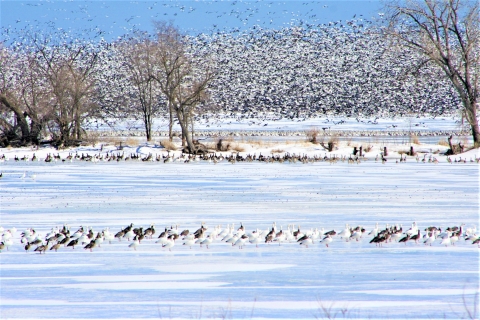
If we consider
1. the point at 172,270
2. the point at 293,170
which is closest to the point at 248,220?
the point at 172,270

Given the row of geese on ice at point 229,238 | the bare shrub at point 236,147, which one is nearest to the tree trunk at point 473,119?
the bare shrub at point 236,147

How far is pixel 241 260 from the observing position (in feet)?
31.7

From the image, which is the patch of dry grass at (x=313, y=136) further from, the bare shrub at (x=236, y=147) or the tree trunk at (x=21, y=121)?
the tree trunk at (x=21, y=121)

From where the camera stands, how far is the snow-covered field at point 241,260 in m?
7.20

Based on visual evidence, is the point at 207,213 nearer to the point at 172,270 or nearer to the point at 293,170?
the point at 172,270

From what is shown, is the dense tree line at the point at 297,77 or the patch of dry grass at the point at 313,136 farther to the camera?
the dense tree line at the point at 297,77

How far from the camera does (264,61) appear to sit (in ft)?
439

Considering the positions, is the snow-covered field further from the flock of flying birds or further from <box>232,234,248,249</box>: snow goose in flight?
the flock of flying birds

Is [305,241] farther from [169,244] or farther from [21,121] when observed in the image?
[21,121]

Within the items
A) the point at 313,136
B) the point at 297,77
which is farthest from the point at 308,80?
the point at 313,136

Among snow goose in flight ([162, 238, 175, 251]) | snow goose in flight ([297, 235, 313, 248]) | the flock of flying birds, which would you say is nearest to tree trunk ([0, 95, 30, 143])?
snow goose in flight ([162, 238, 175, 251])

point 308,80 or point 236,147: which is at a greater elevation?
point 308,80

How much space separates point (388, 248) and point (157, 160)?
2324 centimetres

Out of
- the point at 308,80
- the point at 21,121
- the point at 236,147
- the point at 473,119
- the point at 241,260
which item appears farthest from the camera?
the point at 308,80
